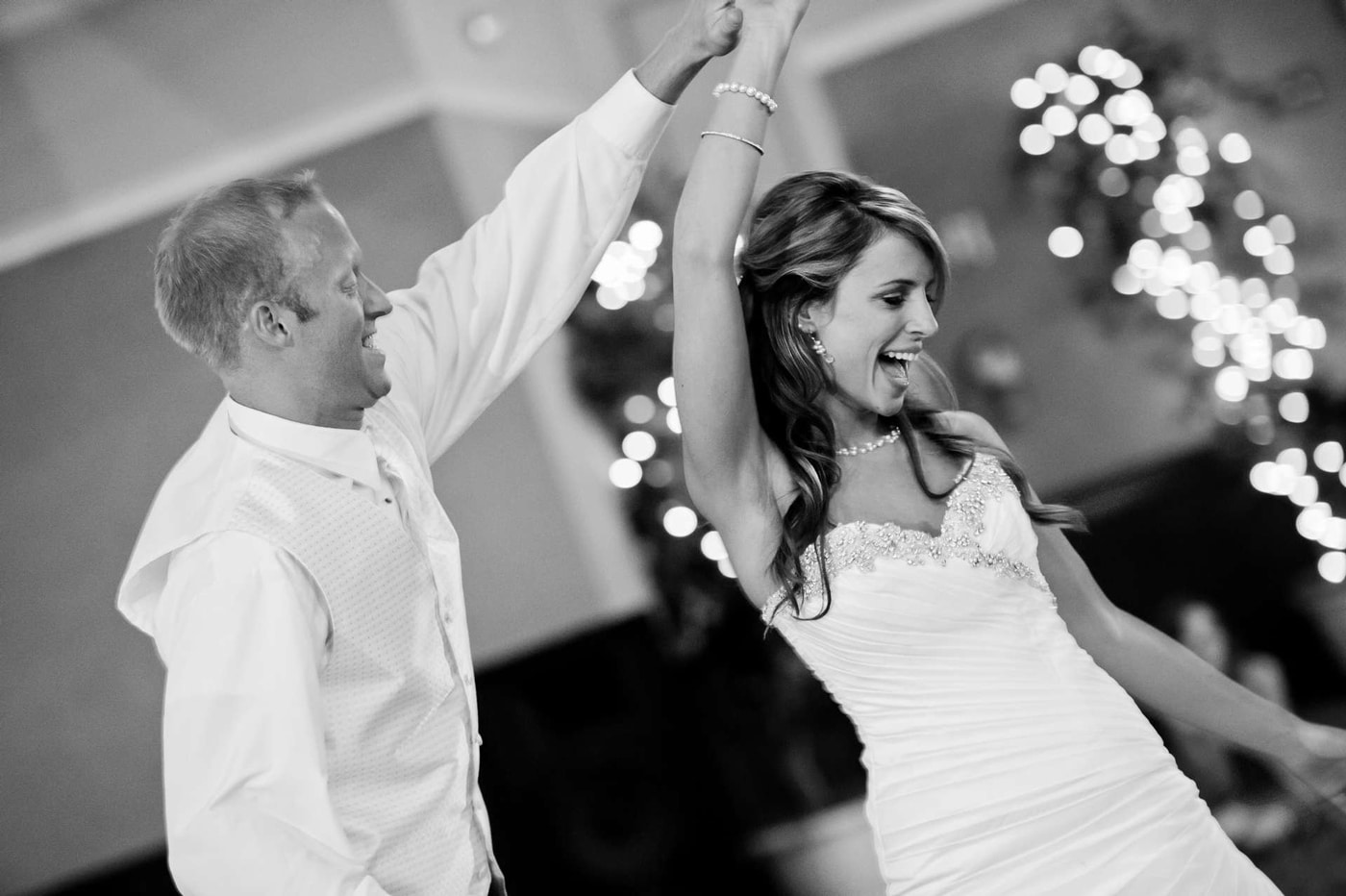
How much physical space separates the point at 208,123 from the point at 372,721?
347 cm

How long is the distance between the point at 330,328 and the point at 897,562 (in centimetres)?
82

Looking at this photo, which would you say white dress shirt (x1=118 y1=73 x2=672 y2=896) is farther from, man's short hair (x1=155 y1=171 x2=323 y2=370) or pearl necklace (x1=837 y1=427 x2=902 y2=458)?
pearl necklace (x1=837 y1=427 x2=902 y2=458)

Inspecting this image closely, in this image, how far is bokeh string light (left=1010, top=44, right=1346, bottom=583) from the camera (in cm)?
491

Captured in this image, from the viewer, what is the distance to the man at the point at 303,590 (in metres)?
1.52

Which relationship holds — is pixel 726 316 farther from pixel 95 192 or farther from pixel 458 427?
pixel 95 192

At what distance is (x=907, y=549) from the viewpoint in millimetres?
1861

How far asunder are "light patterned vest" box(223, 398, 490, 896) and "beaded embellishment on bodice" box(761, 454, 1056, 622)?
1.55 feet

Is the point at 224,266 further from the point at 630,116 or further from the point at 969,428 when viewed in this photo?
the point at 969,428

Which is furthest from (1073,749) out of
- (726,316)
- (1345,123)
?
(1345,123)

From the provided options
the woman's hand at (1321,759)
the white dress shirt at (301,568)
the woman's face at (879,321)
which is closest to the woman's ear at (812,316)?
the woman's face at (879,321)

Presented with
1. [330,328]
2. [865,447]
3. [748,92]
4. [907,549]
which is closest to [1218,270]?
[865,447]

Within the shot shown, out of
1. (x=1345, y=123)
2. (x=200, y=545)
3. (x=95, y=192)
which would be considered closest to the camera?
(x=200, y=545)

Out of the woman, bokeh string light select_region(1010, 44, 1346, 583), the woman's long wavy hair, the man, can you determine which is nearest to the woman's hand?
the woman

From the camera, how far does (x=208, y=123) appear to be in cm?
461
